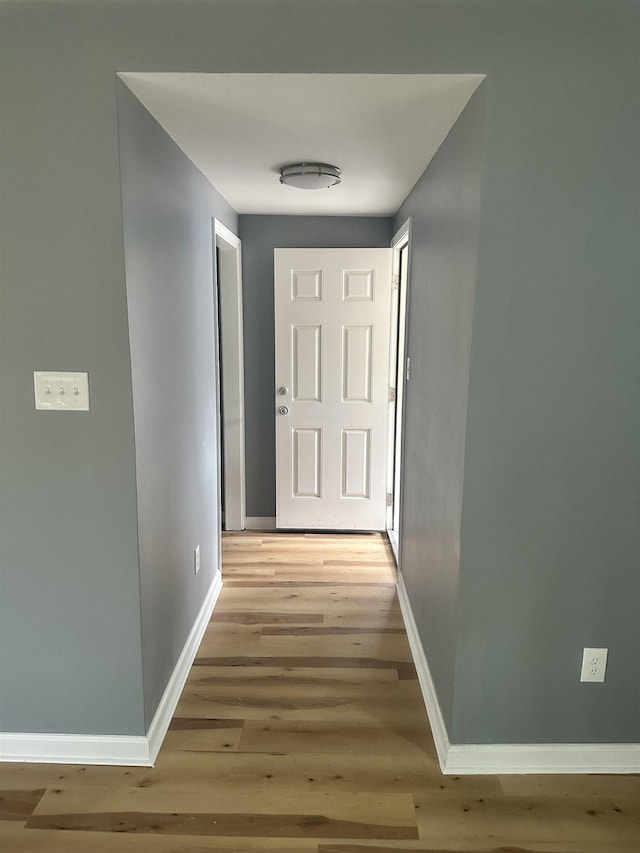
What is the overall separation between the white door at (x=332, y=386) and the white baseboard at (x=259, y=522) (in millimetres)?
156

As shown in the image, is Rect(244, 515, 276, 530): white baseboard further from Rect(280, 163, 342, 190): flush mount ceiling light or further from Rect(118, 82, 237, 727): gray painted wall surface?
Rect(280, 163, 342, 190): flush mount ceiling light

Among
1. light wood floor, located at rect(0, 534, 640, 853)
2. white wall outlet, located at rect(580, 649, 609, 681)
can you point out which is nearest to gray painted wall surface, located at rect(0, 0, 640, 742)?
white wall outlet, located at rect(580, 649, 609, 681)

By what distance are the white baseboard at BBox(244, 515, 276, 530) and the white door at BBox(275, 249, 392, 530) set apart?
16cm

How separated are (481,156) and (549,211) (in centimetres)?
25

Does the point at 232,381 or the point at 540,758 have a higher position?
the point at 232,381

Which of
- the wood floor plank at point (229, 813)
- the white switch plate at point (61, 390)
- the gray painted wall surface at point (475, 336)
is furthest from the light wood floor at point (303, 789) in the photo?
the white switch plate at point (61, 390)

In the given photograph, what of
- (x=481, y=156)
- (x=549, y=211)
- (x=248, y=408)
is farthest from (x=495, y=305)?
(x=248, y=408)

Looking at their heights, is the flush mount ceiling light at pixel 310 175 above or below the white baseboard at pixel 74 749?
above

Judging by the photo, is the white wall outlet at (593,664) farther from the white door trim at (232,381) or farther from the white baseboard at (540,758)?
the white door trim at (232,381)

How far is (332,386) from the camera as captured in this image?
3.92 metres

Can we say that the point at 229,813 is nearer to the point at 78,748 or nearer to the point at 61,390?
the point at 78,748

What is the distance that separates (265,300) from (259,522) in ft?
5.18

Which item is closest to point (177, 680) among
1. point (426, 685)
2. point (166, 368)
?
point (426, 685)

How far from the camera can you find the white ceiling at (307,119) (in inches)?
66.7
